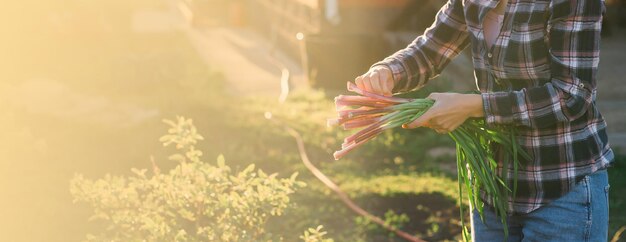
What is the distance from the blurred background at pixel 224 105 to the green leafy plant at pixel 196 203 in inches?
5.4

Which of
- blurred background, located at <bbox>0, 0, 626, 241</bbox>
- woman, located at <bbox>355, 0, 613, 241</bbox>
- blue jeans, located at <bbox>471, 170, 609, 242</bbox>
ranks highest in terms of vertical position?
blurred background, located at <bbox>0, 0, 626, 241</bbox>

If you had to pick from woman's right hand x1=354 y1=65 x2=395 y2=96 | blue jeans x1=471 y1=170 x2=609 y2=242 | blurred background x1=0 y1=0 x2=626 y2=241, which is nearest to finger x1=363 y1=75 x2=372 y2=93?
woman's right hand x1=354 y1=65 x2=395 y2=96

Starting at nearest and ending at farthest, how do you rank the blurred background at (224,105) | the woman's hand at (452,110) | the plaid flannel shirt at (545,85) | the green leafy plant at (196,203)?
the plaid flannel shirt at (545,85) → the woman's hand at (452,110) → the green leafy plant at (196,203) → the blurred background at (224,105)

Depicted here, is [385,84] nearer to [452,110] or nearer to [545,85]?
[452,110]

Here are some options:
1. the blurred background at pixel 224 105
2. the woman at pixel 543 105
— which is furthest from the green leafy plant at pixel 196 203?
the woman at pixel 543 105

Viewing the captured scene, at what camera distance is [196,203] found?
475 cm

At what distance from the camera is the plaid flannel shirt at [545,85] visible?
2.79m

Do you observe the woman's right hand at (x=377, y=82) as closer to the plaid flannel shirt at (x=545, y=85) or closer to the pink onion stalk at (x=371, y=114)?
the pink onion stalk at (x=371, y=114)

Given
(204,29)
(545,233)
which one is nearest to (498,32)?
(545,233)

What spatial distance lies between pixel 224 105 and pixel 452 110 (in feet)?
27.4

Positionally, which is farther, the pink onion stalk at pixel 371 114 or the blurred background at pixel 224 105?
the blurred background at pixel 224 105

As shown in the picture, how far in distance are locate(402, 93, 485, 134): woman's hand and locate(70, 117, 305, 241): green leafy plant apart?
1.49 m

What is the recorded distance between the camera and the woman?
9.17 ft

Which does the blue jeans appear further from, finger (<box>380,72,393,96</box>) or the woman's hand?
finger (<box>380,72,393,96</box>)
